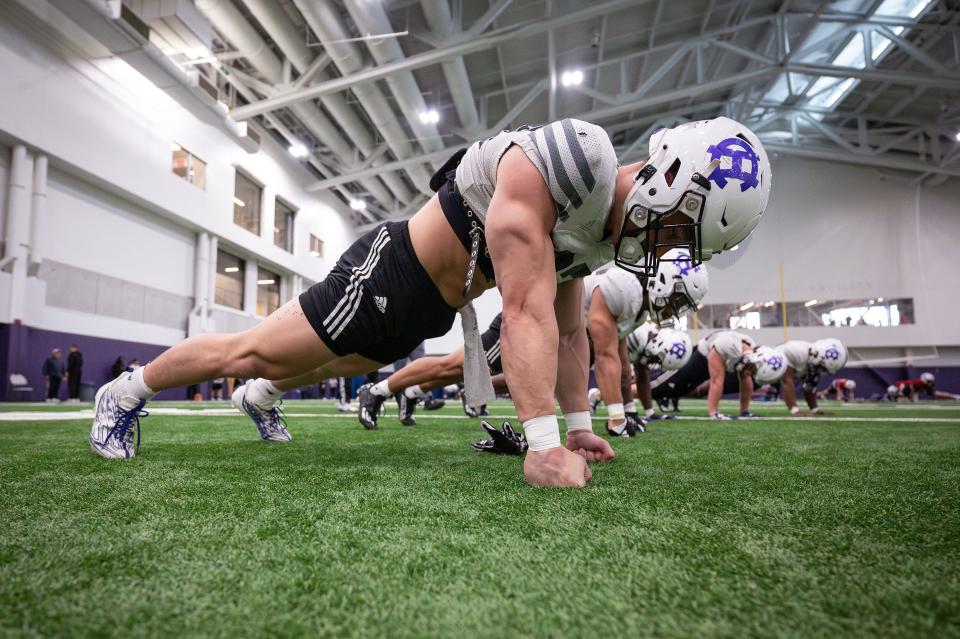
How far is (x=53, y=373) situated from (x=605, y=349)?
12.9 meters

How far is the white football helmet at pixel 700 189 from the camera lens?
5.72 feet

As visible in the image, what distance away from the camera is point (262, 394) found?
2.92 metres

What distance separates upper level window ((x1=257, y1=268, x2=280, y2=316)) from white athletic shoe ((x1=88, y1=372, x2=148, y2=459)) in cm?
1902

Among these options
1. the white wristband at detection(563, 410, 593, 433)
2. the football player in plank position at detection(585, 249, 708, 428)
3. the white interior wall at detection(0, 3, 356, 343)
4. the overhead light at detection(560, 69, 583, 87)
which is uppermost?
the overhead light at detection(560, 69, 583, 87)

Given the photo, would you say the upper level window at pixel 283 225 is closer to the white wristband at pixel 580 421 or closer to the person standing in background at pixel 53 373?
the person standing in background at pixel 53 373

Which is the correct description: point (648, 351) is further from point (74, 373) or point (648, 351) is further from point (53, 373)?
point (74, 373)

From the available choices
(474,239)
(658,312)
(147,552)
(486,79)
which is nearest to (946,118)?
(486,79)

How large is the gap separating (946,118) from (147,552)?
26.7m

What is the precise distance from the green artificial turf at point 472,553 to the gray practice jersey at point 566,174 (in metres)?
0.84

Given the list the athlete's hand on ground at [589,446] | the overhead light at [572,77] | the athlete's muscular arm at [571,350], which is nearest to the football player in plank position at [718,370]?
the athlete's muscular arm at [571,350]

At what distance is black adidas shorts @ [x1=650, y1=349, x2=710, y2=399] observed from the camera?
9.34 meters

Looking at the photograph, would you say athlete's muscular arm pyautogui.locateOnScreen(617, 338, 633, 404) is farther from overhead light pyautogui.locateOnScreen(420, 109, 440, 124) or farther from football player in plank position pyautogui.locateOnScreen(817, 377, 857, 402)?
football player in plank position pyautogui.locateOnScreen(817, 377, 857, 402)

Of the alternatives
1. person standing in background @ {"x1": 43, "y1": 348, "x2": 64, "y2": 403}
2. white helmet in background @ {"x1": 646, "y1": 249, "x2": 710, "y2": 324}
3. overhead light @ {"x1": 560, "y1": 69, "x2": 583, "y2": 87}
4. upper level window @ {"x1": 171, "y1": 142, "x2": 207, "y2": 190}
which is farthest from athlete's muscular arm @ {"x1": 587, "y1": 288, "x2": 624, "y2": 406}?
upper level window @ {"x1": 171, "y1": 142, "x2": 207, "y2": 190}

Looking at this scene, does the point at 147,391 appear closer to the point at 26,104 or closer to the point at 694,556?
the point at 694,556
